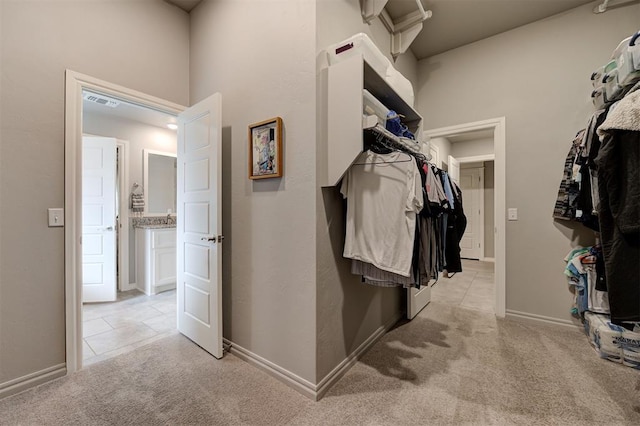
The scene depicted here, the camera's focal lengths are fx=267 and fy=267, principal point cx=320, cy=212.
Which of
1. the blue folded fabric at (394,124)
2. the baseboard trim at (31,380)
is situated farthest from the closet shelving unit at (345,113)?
the baseboard trim at (31,380)

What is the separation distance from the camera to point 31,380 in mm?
1696

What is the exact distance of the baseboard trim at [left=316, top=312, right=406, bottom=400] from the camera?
1.64m

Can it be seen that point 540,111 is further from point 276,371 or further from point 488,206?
point 488,206

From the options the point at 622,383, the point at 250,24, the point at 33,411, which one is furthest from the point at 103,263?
the point at 622,383

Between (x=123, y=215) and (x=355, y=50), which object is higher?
(x=355, y=50)

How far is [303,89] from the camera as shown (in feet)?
5.39

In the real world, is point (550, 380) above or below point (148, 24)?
below

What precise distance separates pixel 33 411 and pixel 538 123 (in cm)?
444

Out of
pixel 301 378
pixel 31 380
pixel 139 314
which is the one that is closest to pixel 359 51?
pixel 301 378

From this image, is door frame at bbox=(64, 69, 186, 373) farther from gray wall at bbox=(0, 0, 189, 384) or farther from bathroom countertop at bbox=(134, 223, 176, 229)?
bathroom countertop at bbox=(134, 223, 176, 229)

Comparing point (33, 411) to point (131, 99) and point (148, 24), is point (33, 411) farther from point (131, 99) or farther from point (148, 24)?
point (148, 24)

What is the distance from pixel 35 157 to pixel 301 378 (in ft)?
7.31

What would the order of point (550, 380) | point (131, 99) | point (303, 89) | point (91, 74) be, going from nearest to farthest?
point (303, 89), point (550, 380), point (91, 74), point (131, 99)

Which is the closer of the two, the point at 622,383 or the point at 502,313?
the point at 622,383
